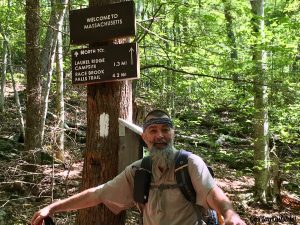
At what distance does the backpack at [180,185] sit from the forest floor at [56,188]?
9.71 ft

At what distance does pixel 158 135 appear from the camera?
329 centimetres

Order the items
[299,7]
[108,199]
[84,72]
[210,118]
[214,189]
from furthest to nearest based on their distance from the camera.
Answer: [210,118] < [299,7] < [84,72] < [108,199] < [214,189]

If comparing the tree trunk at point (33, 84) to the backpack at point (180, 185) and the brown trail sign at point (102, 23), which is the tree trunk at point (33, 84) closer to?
the brown trail sign at point (102, 23)

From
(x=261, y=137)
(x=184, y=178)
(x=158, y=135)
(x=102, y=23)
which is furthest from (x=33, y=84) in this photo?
(x=184, y=178)

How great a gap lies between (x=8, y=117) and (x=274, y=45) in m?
13.2

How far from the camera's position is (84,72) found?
14.0ft

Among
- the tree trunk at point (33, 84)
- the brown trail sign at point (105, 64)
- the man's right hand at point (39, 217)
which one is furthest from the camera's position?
the tree trunk at point (33, 84)

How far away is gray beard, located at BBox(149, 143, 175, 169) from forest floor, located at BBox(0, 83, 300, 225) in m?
2.99

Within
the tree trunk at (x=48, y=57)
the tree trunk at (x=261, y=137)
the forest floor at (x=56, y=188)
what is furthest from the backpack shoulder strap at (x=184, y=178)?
the tree trunk at (x=261, y=137)

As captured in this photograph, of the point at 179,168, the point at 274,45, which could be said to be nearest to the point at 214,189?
the point at 179,168

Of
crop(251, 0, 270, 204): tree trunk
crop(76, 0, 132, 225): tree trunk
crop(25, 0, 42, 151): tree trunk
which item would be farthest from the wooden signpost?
crop(251, 0, 270, 204): tree trunk

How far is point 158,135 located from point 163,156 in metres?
0.22

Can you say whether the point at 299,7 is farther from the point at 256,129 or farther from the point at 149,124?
the point at 149,124

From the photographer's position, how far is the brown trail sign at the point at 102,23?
4.16 metres
